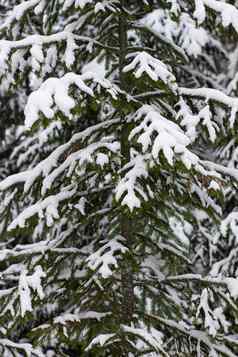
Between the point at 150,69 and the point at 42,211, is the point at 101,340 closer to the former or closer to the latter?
the point at 42,211

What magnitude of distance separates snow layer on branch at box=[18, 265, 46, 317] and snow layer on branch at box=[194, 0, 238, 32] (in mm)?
2775

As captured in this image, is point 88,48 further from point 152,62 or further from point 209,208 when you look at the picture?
point 209,208

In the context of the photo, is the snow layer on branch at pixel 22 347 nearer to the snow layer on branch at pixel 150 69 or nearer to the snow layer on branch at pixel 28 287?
the snow layer on branch at pixel 28 287

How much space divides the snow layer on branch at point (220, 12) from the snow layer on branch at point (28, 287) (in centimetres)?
277

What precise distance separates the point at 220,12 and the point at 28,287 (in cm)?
311

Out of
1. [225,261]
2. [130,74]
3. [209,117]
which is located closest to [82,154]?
[130,74]

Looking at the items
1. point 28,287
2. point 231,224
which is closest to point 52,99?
point 28,287

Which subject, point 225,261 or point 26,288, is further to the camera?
point 225,261

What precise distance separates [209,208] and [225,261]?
3689mm

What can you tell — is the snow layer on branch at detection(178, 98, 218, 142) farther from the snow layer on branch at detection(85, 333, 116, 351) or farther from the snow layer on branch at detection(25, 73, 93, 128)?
the snow layer on branch at detection(85, 333, 116, 351)

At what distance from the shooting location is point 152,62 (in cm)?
493

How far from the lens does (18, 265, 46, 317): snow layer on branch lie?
16.9ft

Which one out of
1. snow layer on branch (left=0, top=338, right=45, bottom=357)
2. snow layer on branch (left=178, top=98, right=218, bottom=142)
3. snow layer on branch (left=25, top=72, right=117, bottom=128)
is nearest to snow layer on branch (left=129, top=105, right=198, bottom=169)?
snow layer on branch (left=178, top=98, right=218, bottom=142)

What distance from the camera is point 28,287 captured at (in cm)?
535
